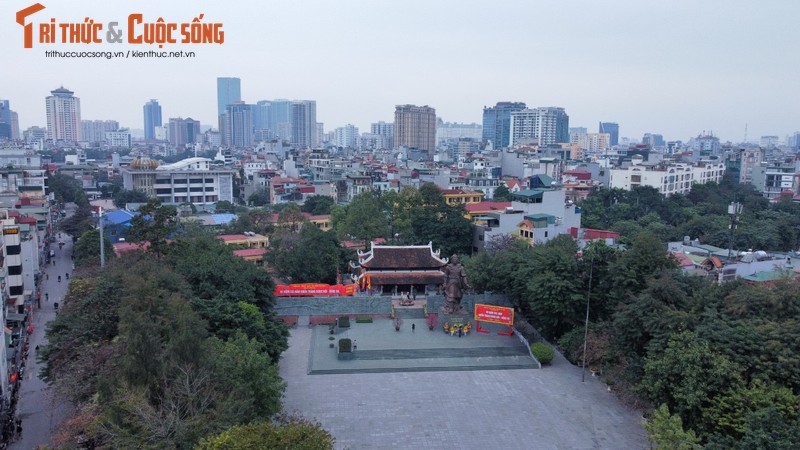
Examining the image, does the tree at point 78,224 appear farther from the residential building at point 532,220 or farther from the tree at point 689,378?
the tree at point 689,378

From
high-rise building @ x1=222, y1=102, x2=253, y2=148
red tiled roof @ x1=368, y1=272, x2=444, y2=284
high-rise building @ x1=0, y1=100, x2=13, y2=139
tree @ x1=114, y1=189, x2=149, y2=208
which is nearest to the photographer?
red tiled roof @ x1=368, y1=272, x2=444, y2=284

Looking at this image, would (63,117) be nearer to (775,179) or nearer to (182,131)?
(182,131)

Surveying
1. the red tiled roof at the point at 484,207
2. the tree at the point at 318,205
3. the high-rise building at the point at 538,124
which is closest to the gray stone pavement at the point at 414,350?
the red tiled roof at the point at 484,207

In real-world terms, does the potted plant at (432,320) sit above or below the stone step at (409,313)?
above

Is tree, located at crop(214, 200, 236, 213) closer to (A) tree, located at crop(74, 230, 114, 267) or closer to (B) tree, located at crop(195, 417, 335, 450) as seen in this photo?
(A) tree, located at crop(74, 230, 114, 267)

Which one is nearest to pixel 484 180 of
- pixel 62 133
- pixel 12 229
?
pixel 12 229

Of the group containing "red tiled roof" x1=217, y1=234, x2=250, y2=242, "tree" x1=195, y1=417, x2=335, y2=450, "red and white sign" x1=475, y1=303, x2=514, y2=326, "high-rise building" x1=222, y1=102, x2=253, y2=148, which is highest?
"high-rise building" x1=222, y1=102, x2=253, y2=148

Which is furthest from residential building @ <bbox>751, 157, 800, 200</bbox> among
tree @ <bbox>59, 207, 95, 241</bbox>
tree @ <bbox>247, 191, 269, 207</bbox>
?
tree @ <bbox>59, 207, 95, 241</bbox>
